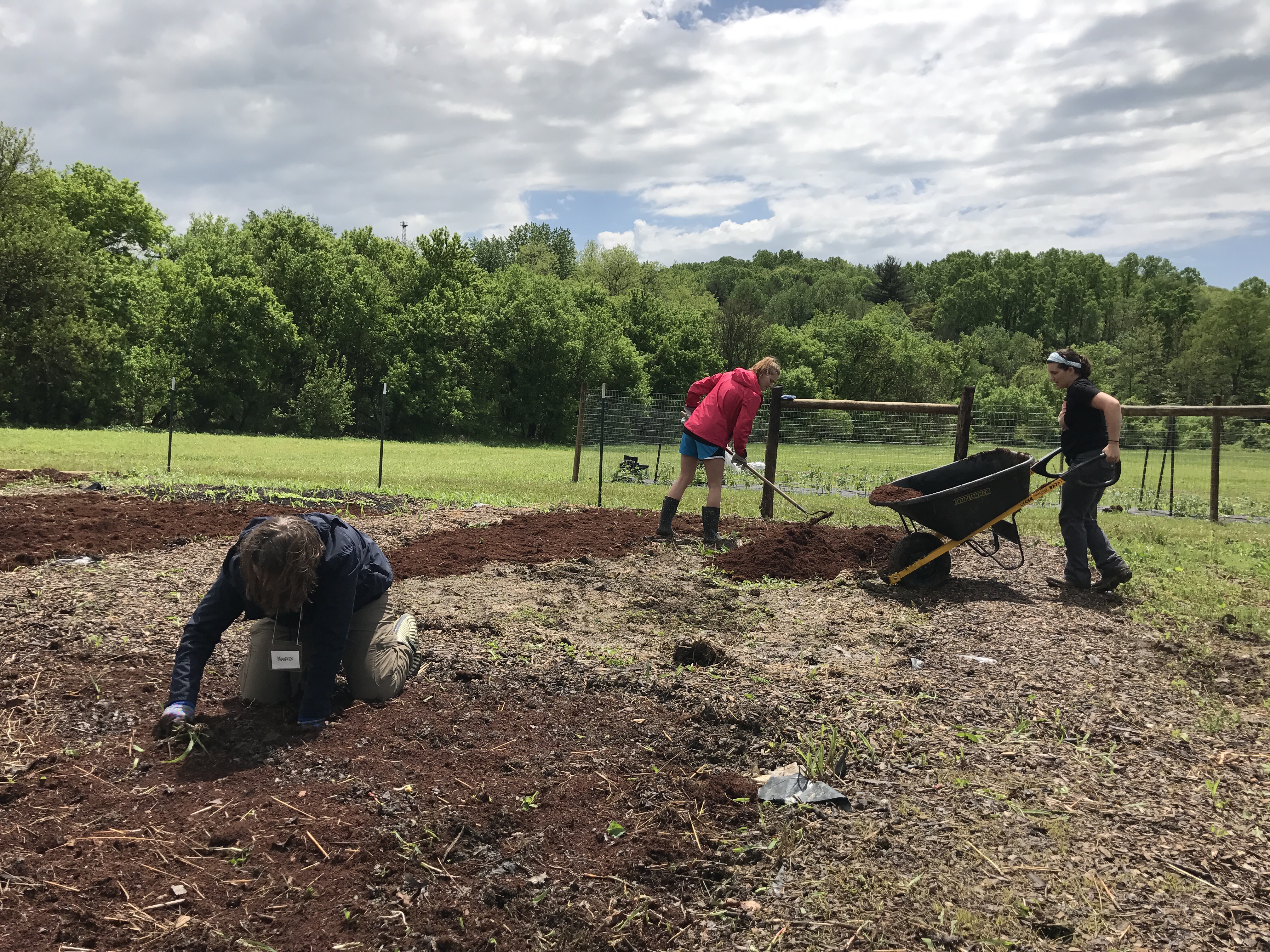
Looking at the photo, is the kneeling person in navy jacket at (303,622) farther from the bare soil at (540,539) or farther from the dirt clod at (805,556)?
the dirt clod at (805,556)

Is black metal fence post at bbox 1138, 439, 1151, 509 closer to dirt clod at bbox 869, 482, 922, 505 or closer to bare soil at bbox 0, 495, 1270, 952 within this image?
dirt clod at bbox 869, 482, 922, 505

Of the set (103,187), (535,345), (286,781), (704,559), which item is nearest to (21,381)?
(103,187)

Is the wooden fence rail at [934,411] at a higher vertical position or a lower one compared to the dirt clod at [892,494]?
higher

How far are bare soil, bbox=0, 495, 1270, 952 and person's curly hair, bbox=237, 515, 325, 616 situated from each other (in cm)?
68

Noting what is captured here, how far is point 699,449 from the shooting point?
8227mm

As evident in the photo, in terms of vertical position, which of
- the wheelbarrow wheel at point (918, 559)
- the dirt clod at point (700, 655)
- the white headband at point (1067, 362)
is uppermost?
the white headband at point (1067, 362)

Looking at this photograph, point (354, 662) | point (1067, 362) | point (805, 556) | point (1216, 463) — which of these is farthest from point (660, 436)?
point (354, 662)

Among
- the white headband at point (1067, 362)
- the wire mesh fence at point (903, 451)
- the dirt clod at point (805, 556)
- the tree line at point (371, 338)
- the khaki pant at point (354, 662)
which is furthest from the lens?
the tree line at point (371, 338)

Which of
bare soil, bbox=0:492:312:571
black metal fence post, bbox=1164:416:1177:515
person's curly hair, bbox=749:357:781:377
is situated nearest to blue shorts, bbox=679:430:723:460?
person's curly hair, bbox=749:357:781:377

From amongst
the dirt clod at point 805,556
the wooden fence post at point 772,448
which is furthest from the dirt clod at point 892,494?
the wooden fence post at point 772,448

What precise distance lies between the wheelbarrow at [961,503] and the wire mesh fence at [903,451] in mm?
4617

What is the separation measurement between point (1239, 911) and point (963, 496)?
3634 millimetres

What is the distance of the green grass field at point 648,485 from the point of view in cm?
672

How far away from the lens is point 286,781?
3.28m
